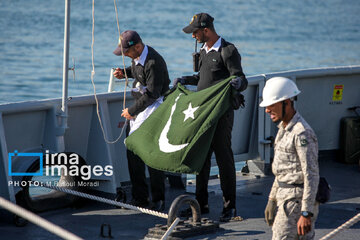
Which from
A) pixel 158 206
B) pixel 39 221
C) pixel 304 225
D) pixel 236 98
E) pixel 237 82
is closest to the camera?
pixel 39 221

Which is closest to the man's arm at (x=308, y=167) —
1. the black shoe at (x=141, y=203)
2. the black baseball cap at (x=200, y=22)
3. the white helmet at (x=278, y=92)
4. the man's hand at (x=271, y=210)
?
the white helmet at (x=278, y=92)

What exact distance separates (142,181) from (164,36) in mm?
36763

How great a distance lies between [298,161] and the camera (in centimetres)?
501

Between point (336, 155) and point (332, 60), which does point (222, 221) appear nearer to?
point (336, 155)

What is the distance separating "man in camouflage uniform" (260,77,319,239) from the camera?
4.91m

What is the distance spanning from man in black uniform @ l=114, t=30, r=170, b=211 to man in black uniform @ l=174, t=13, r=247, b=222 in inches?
17.2

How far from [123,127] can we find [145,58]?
1.13m

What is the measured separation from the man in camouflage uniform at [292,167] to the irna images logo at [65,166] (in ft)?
11.1

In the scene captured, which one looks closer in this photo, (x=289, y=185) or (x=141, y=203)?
(x=289, y=185)

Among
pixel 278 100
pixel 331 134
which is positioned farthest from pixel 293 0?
pixel 278 100

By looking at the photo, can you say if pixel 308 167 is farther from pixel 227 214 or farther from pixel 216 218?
pixel 216 218

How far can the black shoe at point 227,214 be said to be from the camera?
7.43 meters

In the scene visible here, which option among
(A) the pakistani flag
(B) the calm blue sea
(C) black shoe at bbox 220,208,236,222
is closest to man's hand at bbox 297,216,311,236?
(A) the pakistani flag

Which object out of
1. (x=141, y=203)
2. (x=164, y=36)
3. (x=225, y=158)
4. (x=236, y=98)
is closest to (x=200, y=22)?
(x=236, y=98)
